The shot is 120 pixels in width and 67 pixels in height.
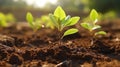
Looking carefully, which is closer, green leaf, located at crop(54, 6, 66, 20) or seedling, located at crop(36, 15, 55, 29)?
green leaf, located at crop(54, 6, 66, 20)

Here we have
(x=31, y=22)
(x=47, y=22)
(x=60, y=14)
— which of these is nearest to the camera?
(x=60, y=14)

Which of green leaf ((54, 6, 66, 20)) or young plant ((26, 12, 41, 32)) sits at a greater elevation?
young plant ((26, 12, 41, 32))

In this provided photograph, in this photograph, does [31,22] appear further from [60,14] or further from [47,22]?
[47,22]

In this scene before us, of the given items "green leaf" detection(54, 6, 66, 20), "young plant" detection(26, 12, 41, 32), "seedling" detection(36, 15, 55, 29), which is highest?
"seedling" detection(36, 15, 55, 29)

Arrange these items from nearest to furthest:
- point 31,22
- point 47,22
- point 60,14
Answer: point 60,14, point 31,22, point 47,22

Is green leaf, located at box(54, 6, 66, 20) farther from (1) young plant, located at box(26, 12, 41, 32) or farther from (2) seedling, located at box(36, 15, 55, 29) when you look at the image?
(2) seedling, located at box(36, 15, 55, 29)

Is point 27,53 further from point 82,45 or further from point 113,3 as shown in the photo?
point 113,3

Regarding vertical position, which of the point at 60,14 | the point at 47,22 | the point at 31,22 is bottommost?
the point at 60,14

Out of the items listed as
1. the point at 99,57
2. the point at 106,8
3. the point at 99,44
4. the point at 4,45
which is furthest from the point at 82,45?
the point at 106,8

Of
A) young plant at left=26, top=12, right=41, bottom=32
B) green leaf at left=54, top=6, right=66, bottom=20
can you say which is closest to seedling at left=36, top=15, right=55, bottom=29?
young plant at left=26, top=12, right=41, bottom=32

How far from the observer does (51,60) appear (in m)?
1.83

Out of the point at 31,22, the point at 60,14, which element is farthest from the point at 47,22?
the point at 60,14

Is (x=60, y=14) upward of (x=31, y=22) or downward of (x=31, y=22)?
downward

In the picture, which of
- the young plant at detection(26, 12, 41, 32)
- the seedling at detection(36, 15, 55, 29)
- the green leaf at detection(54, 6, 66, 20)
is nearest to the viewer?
the green leaf at detection(54, 6, 66, 20)
